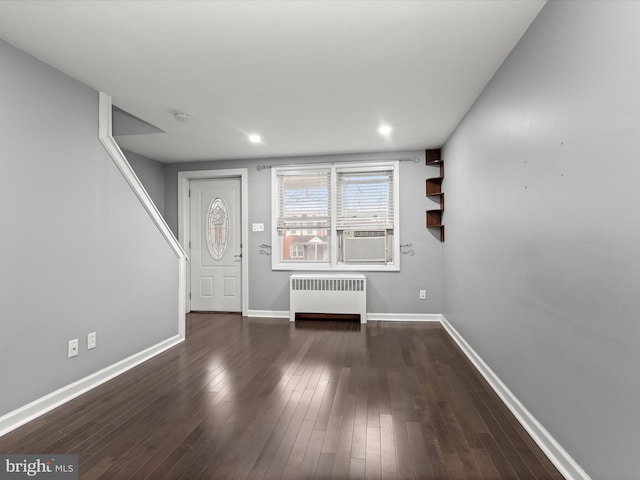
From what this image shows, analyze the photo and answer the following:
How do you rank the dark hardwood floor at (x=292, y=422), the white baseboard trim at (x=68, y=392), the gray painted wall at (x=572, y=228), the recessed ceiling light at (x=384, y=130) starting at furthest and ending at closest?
the recessed ceiling light at (x=384, y=130)
the white baseboard trim at (x=68, y=392)
the dark hardwood floor at (x=292, y=422)
the gray painted wall at (x=572, y=228)

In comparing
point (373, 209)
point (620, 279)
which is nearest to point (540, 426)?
point (620, 279)

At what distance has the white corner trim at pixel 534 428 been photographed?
5.38 feet

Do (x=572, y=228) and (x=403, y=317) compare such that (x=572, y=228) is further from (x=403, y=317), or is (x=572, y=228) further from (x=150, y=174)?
(x=150, y=174)

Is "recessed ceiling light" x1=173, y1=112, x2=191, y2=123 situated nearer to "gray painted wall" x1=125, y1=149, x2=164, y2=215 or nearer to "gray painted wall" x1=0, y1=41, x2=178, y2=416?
"gray painted wall" x1=0, y1=41, x2=178, y2=416

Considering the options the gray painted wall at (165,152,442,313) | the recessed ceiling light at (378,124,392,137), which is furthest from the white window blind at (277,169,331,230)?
the recessed ceiling light at (378,124,392,137)

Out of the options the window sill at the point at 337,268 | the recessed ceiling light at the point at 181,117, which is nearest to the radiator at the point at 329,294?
the window sill at the point at 337,268

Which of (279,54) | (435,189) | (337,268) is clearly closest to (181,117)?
(279,54)

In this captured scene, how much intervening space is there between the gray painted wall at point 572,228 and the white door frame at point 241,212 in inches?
142

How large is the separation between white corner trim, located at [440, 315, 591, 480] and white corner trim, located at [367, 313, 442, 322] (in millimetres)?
1634

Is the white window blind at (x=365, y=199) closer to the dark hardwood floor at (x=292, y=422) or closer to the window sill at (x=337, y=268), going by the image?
the window sill at (x=337, y=268)

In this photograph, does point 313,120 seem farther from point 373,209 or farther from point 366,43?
point 373,209

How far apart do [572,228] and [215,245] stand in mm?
4897

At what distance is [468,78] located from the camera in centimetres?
273

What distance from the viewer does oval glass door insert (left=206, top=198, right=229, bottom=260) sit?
5500 mm
